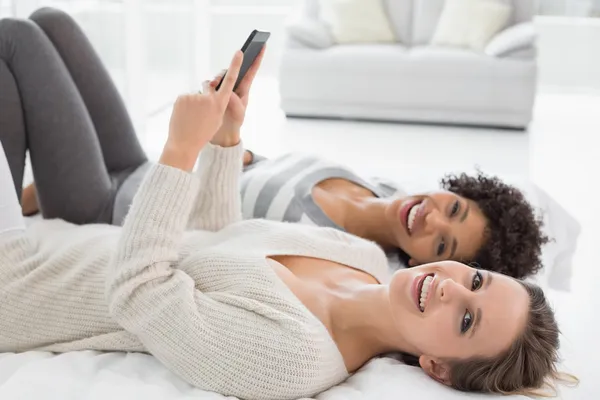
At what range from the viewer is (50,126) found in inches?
84.2

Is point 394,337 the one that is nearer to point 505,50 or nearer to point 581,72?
point 505,50

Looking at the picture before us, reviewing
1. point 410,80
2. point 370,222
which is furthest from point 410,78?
point 370,222

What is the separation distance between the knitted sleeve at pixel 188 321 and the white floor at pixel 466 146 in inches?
60.4

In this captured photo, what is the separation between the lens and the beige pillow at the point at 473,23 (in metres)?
5.58

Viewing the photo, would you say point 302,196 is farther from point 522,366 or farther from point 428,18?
point 428,18

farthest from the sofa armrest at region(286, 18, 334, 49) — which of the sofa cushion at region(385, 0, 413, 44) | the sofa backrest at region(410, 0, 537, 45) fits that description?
the sofa backrest at region(410, 0, 537, 45)

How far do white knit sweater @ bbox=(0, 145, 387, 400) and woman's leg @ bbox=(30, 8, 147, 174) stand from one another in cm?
64

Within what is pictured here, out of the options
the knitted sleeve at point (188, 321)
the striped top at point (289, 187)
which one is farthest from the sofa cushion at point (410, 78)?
the knitted sleeve at point (188, 321)

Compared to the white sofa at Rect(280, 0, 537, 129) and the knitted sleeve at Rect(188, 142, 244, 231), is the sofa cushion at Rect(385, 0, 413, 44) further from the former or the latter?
the knitted sleeve at Rect(188, 142, 244, 231)

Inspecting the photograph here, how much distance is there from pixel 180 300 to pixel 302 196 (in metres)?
0.85

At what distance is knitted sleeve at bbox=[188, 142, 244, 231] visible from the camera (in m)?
1.93

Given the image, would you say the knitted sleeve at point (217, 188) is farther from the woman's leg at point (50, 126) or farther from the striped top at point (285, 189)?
the woman's leg at point (50, 126)

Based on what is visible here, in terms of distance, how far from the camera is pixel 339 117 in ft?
18.4

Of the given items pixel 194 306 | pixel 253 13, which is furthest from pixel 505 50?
pixel 194 306
